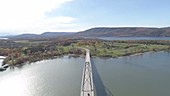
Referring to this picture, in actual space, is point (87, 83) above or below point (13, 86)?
above

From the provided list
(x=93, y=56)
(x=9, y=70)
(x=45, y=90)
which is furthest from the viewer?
(x=93, y=56)

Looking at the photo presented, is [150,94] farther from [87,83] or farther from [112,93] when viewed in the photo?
[87,83]

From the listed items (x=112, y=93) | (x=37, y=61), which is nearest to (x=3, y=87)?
(x=112, y=93)

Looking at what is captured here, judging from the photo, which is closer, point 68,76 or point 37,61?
point 68,76

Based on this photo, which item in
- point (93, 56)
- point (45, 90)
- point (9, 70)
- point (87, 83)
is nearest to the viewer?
point (87, 83)

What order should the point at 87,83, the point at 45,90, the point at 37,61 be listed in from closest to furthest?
the point at 87,83, the point at 45,90, the point at 37,61

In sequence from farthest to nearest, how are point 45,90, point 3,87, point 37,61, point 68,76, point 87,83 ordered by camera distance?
point 37,61 < point 68,76 < point 3,87 < point 45,90 < point 87,83

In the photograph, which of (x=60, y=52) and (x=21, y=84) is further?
(x=60, y=52)

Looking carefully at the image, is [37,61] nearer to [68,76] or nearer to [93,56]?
[93,56]

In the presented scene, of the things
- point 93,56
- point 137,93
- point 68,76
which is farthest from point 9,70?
point 137,93
